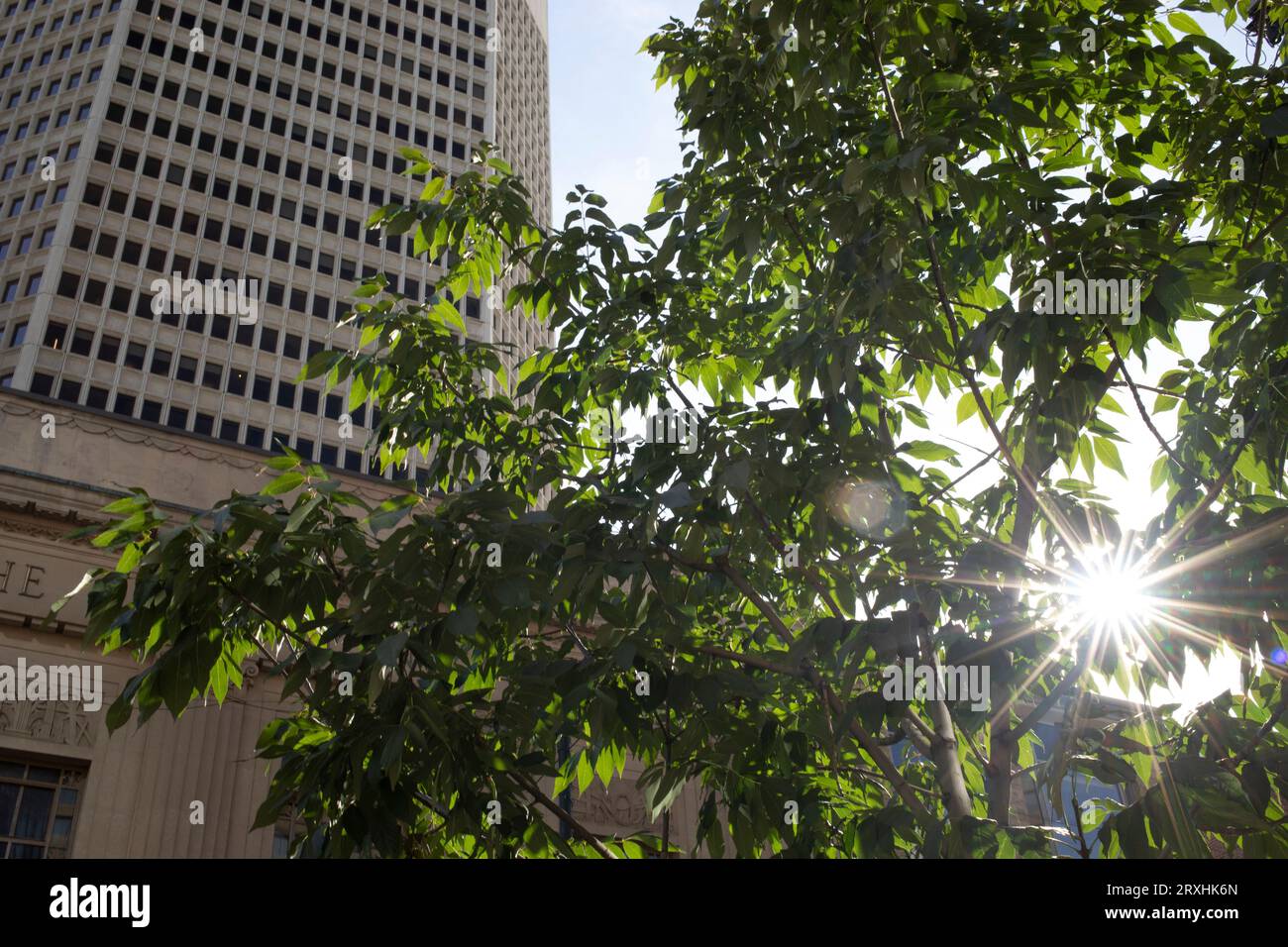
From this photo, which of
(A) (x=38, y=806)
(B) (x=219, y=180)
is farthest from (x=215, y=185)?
(A) (x=38, y=806)

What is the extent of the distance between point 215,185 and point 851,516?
7498 cm

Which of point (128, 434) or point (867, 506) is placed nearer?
point (867, 506)

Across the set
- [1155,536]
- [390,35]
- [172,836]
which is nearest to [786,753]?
[1155,536]

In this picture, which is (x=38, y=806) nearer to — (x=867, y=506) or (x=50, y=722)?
(x=50, y=722)

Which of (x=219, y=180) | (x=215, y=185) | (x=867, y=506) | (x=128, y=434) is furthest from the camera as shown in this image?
(x=219, y=180)

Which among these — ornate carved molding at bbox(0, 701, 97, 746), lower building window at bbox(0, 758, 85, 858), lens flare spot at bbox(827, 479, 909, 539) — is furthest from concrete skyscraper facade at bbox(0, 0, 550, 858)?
lens flare spot at bbox(827, 479, 909, 539)

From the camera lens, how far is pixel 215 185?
71.0 m

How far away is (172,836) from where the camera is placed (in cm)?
2020

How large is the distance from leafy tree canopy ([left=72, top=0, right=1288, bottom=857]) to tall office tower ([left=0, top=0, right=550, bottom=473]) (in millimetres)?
54379

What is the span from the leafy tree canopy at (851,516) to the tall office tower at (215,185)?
2141 inches


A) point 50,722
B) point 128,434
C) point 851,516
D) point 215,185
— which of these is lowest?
point 851,516

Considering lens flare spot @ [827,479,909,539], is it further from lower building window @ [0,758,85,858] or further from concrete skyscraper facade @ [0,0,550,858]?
concrete skyscraper facade @ [0,0,550,858]
